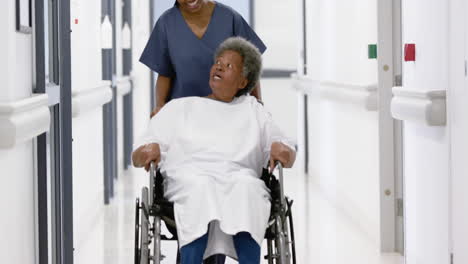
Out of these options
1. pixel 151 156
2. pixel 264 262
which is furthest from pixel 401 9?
pixel 151 156

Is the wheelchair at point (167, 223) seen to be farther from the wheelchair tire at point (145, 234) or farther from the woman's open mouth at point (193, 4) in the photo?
the woman's open mouth at point (193, 4)

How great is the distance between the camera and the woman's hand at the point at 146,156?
3.27 metres

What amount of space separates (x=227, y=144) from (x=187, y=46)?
0.67 m

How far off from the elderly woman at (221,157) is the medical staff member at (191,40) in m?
0.33

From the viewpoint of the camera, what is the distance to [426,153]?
13.9ft

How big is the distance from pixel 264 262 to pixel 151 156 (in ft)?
6.49

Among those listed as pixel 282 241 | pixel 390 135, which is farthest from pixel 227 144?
pixel 390 135

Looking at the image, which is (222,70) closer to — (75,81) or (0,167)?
(0,167)

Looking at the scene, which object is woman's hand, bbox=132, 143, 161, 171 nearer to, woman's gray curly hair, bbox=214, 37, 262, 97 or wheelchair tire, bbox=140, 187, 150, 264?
wheelchair tire, bbox=140, 187, 150, 264

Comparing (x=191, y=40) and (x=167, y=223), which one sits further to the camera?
(x=191, y=40)

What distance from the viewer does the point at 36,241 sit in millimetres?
3727

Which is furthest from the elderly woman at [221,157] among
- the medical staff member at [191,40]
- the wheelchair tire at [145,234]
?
the medical staff member at [191,40]

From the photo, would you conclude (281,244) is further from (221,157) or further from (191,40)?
(191,40)

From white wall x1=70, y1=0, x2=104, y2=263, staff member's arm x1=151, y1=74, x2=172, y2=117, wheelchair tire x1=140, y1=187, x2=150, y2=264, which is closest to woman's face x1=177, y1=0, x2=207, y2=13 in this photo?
staff member's arm x1=151, y1=74, x2=172, y2=117
